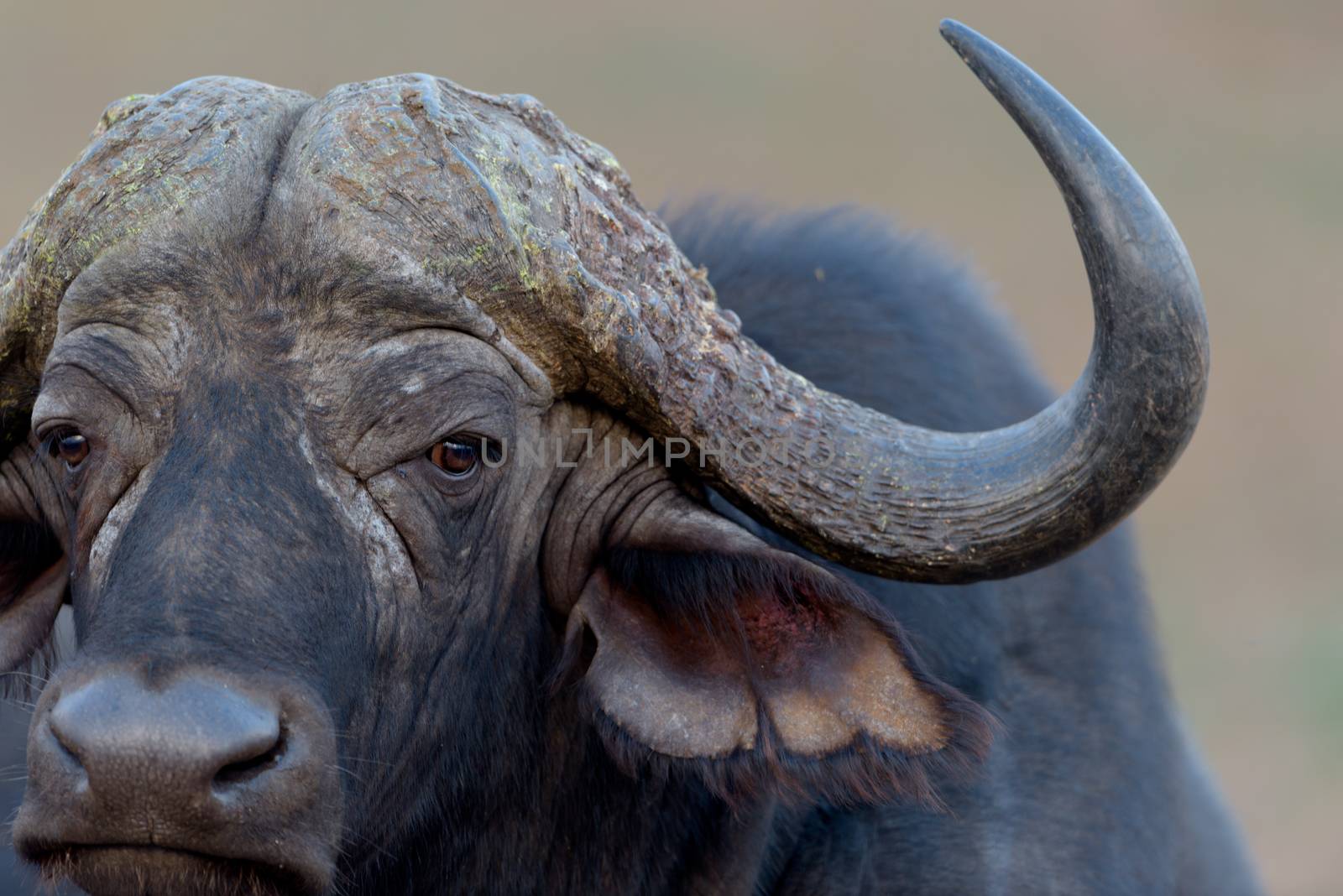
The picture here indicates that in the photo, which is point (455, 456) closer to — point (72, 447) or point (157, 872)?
point (72, 447)

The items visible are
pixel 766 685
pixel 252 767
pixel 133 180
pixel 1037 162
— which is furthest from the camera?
pixel 1037 162

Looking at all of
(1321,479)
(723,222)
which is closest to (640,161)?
(1321,479)

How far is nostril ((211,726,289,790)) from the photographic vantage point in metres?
2.70

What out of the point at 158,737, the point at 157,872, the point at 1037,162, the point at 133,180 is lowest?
the point at 1037,162

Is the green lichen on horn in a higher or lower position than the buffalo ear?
higher

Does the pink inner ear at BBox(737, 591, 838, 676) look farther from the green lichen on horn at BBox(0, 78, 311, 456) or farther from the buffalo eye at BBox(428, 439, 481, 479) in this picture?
A: the green lichen on horn at BBox(0, 78, 311, 456)

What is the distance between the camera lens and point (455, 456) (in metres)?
3.21

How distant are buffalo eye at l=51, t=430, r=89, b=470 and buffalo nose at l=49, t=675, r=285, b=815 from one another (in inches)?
27.3

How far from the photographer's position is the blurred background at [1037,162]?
11.3 m

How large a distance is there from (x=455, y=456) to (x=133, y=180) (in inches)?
34.5

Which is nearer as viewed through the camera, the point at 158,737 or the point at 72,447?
the point at 158,737

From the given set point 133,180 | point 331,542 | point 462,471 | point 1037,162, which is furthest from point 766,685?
point 1037,162

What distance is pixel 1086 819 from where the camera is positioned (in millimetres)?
4301

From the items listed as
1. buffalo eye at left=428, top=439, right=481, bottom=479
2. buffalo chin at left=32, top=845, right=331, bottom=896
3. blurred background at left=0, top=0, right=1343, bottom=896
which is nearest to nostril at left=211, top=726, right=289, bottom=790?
buffalo chin at left=32, top=845, right=331, bottom=896
